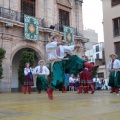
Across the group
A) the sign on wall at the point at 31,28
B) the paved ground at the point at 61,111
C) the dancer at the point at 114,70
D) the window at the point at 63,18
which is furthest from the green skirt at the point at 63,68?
the window at the point at 63,18

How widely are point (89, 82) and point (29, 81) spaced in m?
3.22

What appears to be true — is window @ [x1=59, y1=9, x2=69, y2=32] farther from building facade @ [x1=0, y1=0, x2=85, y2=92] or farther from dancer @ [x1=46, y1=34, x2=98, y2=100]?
dancer @ [x1=46, y1=34, x2=98, y2=100]

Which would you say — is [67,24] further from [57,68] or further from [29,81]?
[57,68]

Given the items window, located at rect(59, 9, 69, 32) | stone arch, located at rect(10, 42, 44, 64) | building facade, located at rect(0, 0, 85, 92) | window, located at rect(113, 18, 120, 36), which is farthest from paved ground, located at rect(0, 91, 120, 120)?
window, located at rect(113, 18, 120, 36)

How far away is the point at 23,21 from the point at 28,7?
1.51 meters

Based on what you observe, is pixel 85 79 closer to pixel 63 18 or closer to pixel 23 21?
pixel 23 21

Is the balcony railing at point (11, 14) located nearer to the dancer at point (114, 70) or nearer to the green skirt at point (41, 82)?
the green skirt at point (41, 82)

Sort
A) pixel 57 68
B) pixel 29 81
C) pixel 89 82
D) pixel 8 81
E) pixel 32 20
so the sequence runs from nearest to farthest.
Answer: pixel 57 68 < pixel 89 82 < pixel 29 81 < pixel 8 81 < pixel 32 20

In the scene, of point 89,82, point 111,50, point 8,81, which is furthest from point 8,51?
point 111,50

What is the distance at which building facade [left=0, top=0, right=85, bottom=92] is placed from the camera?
15125 millimetres

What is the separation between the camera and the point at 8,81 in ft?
49.2

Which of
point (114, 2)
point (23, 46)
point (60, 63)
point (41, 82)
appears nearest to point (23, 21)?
point (23, 46)

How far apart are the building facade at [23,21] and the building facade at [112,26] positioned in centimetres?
450

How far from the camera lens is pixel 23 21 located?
53.6ft
